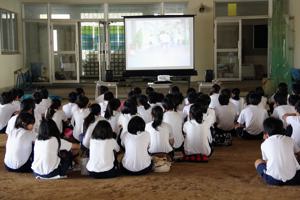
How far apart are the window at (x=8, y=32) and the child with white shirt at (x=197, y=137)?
704 centimetres

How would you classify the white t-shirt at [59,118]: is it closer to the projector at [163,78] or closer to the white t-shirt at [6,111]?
the white t-shirt at [6,111]

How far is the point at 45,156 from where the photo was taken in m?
4.32

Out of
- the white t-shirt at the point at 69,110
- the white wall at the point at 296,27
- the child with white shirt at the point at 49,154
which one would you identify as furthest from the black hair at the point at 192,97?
the white wall at the point at 296,27

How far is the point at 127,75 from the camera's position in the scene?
10922 millimetres

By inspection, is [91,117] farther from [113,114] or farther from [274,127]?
[274,127]

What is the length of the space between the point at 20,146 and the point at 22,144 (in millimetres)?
35

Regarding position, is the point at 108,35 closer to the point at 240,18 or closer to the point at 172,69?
the point at 172,69

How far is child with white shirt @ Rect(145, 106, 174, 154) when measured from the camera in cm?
487

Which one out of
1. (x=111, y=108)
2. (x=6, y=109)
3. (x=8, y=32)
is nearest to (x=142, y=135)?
(x=111, y=108)

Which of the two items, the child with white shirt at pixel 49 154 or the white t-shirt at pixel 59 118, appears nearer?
the child with white shirt at pixel 49 154

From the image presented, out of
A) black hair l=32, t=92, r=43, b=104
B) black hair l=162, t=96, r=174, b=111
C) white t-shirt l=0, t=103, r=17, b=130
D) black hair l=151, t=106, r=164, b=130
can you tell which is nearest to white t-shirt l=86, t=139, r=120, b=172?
black hair l=151, t=106, r=164, b=130

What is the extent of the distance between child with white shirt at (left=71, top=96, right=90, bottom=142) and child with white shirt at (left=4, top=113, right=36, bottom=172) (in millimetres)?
1308

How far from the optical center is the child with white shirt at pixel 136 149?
4.40 m

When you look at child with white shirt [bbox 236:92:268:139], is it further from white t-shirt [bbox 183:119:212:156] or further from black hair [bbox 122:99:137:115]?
black hair [bbox 122:99:137:115]
